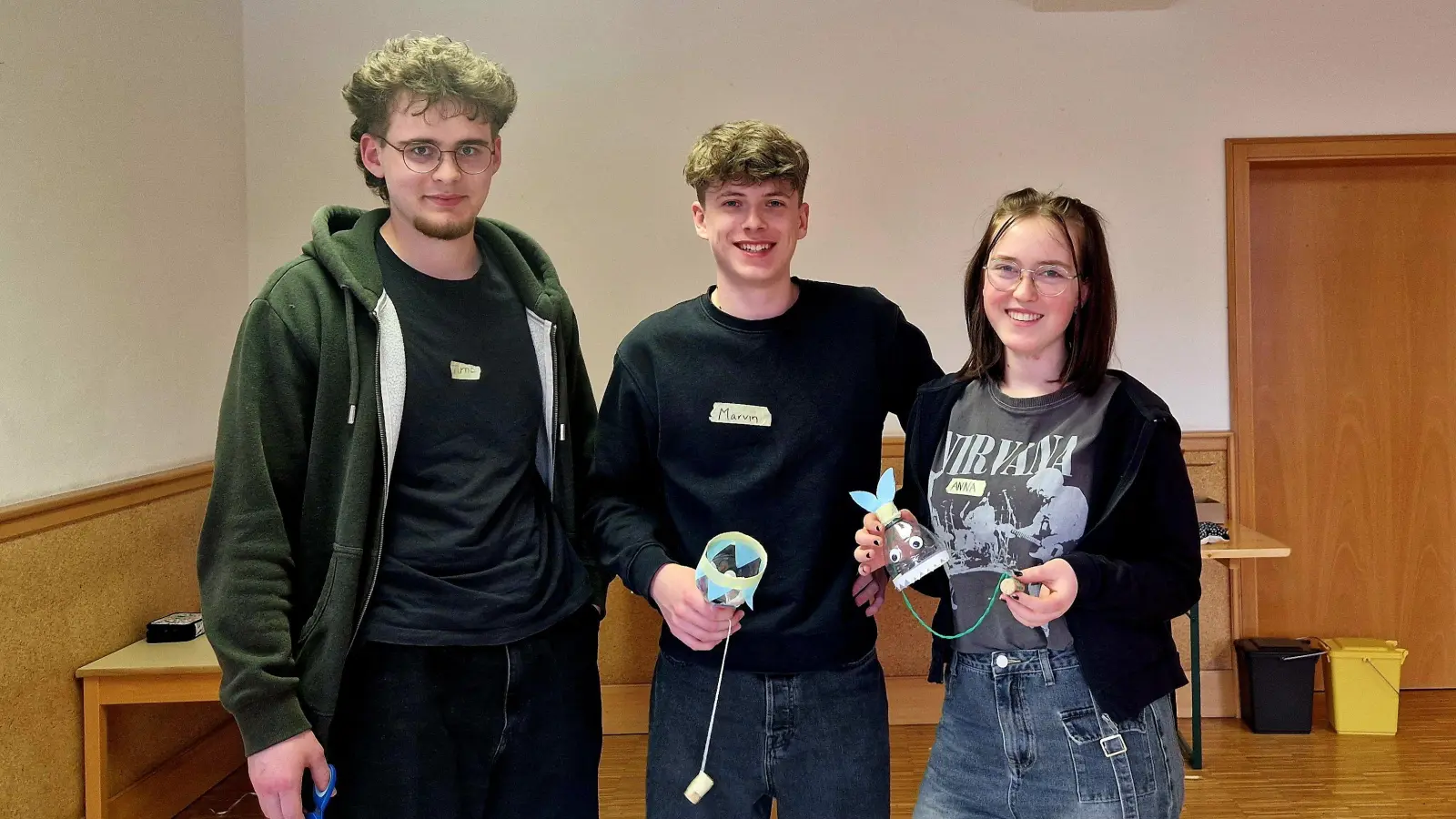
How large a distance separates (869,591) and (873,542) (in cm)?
24

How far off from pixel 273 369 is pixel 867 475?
100 centimetres

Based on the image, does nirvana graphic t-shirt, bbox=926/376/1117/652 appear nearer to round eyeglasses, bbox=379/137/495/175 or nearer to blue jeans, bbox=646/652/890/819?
blue jeans, bbox=646/652/890/819

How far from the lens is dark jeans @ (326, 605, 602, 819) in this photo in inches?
65.0

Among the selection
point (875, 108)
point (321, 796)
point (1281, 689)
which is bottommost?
point (1281, 689)

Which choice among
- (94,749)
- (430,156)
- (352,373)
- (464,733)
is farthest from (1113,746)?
(94,749)

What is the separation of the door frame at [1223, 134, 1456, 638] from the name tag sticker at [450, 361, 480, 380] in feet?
11.1

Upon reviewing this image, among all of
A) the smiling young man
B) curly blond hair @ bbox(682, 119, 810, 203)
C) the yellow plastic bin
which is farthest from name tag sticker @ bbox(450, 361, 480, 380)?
the yellow plastic bin

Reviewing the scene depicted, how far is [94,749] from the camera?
2.91 meters

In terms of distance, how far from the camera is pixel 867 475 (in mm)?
1866

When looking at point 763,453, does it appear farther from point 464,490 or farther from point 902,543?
point 464,490

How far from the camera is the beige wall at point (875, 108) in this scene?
4082mm

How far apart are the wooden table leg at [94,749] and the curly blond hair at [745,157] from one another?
7.65 ft

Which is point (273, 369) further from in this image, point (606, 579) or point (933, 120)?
point (933, 120)

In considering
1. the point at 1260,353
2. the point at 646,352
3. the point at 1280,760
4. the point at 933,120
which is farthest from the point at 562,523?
the point at 1260,353
